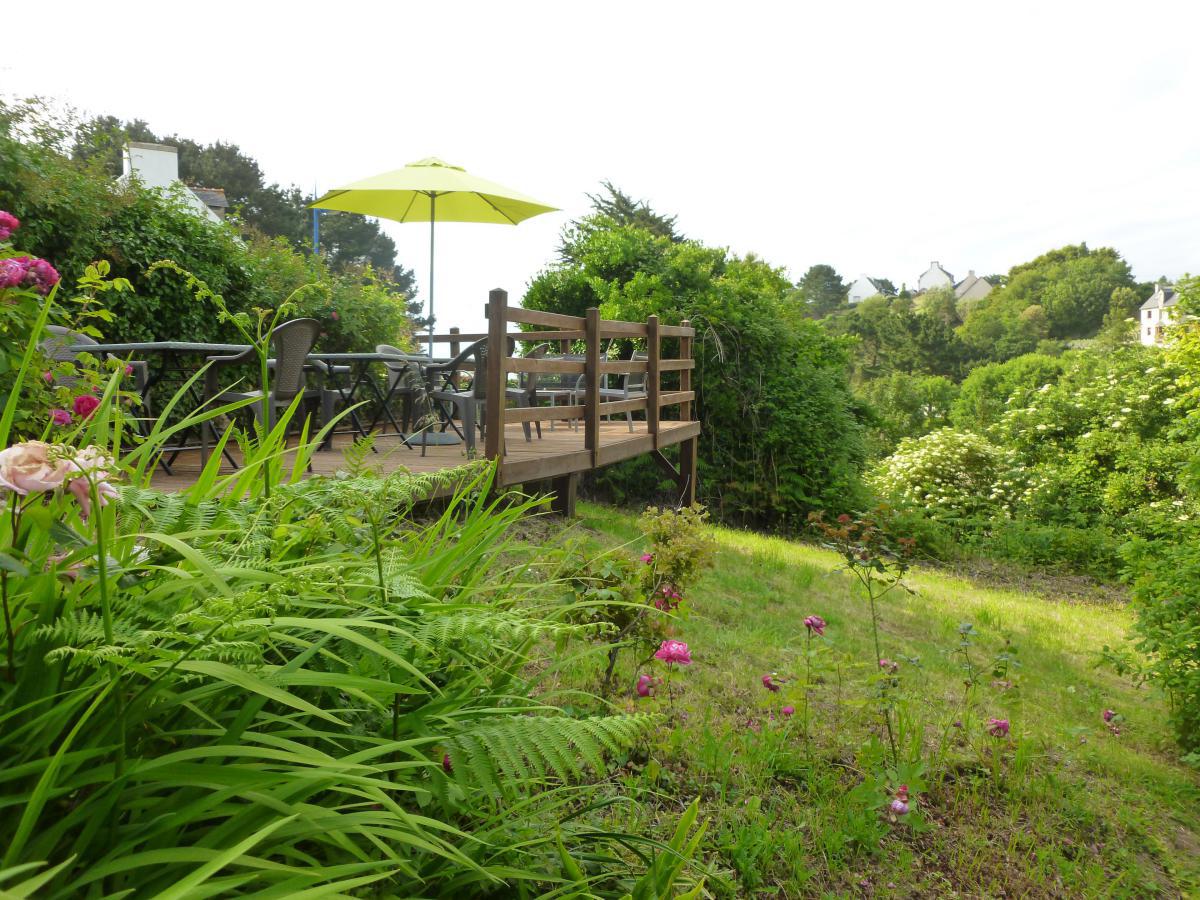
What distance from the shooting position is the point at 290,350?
16.2 ft

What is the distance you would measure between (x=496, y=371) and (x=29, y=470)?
4444 millimetres

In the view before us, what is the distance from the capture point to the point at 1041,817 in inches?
128

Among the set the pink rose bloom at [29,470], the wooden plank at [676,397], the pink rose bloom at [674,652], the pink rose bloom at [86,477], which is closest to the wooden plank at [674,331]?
the wooden plank at [676,397]

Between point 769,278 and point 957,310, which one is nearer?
point 769,278

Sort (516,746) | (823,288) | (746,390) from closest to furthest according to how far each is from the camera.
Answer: (516,746) < (746,390) < (823,288)

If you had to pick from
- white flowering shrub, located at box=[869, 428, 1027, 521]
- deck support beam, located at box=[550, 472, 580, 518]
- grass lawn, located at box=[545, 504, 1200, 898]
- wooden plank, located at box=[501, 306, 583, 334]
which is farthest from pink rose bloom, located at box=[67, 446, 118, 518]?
white flowering shrub, located at box=[869, 428, 1027, 521]

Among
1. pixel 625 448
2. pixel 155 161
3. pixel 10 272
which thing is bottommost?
pixel 625 448

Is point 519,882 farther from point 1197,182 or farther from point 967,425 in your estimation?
point 1197,182

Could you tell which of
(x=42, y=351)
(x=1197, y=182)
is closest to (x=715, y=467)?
(x=42, y=351)

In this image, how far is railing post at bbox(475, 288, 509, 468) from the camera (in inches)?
216

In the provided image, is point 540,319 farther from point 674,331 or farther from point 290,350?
point 674,331

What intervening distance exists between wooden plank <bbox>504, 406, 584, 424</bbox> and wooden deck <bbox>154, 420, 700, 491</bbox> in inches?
11.0

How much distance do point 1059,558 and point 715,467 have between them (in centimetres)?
532

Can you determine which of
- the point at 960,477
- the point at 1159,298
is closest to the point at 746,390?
the point at 960,477
